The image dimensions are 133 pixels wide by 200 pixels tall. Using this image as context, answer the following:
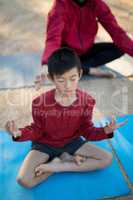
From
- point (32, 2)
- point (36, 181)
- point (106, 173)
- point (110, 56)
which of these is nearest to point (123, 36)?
point (110, 56)

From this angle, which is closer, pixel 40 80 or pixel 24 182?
pixel 24 182

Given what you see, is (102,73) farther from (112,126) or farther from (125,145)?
(112,126)

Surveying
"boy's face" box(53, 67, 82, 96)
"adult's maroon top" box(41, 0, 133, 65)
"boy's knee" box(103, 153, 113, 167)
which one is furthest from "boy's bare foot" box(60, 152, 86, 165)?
"adult's maroon top" box(41, 0, 133, 65)

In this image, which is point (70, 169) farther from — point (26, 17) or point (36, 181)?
point (26, 17)

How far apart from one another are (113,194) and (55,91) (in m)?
0.60

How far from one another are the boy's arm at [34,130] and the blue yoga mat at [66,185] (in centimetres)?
23

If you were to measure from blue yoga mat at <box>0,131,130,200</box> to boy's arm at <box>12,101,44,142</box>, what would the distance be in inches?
9.0

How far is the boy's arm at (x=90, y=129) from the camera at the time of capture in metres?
2.01

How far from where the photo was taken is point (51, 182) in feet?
6.73

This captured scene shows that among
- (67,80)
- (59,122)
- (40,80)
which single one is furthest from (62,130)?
(40,80)

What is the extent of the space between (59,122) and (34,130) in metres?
0.14

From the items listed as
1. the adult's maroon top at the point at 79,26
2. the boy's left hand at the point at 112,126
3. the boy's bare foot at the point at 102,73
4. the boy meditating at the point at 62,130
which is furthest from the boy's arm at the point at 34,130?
the boy's bare foot at the point at 102,73

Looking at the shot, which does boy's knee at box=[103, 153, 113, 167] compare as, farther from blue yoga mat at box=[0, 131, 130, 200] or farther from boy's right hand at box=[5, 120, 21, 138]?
boy's right hand at box=[5, 120, 21, 138]

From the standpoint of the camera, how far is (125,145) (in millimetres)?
2330
